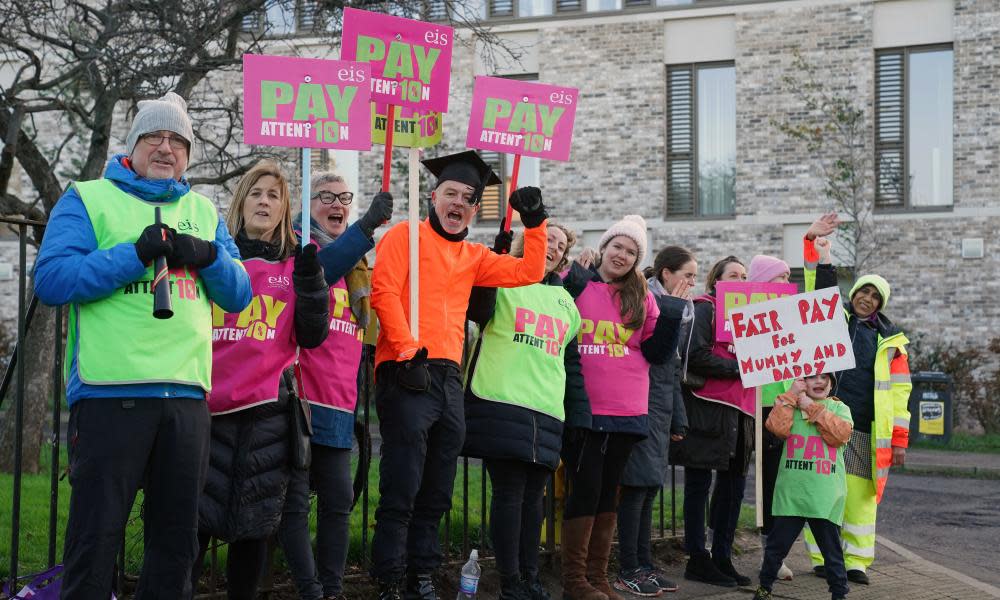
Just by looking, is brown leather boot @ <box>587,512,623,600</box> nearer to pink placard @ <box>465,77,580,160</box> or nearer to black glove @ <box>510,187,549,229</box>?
black glove @ <box>510,187,549,229</box>

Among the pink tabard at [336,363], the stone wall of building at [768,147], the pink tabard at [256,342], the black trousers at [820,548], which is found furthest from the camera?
the stone wall of building at [768,147]

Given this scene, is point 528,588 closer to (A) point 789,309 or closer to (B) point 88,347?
(A) point 789,309

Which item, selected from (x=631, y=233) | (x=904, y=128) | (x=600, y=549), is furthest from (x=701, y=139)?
(x=600, y=549)

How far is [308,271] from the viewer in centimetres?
497

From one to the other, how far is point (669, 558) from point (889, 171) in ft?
50.8

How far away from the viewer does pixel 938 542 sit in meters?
10.5

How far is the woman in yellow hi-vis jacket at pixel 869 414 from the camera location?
8195 millimetres

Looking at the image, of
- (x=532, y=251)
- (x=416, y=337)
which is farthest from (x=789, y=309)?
(x=416, y=337)

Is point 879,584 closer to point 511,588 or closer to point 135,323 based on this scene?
point 511,588

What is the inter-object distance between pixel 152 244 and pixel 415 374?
5.68 ft

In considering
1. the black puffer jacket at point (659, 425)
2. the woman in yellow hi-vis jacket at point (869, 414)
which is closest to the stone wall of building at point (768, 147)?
the woman in yellow hi-vis jacket at point (869, 414)

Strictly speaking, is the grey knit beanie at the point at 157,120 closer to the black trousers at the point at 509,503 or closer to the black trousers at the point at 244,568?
the black trousers at the point at 244,568

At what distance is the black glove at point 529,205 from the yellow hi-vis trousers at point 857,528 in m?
3.45

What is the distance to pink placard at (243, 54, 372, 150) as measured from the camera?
5.29 metres
